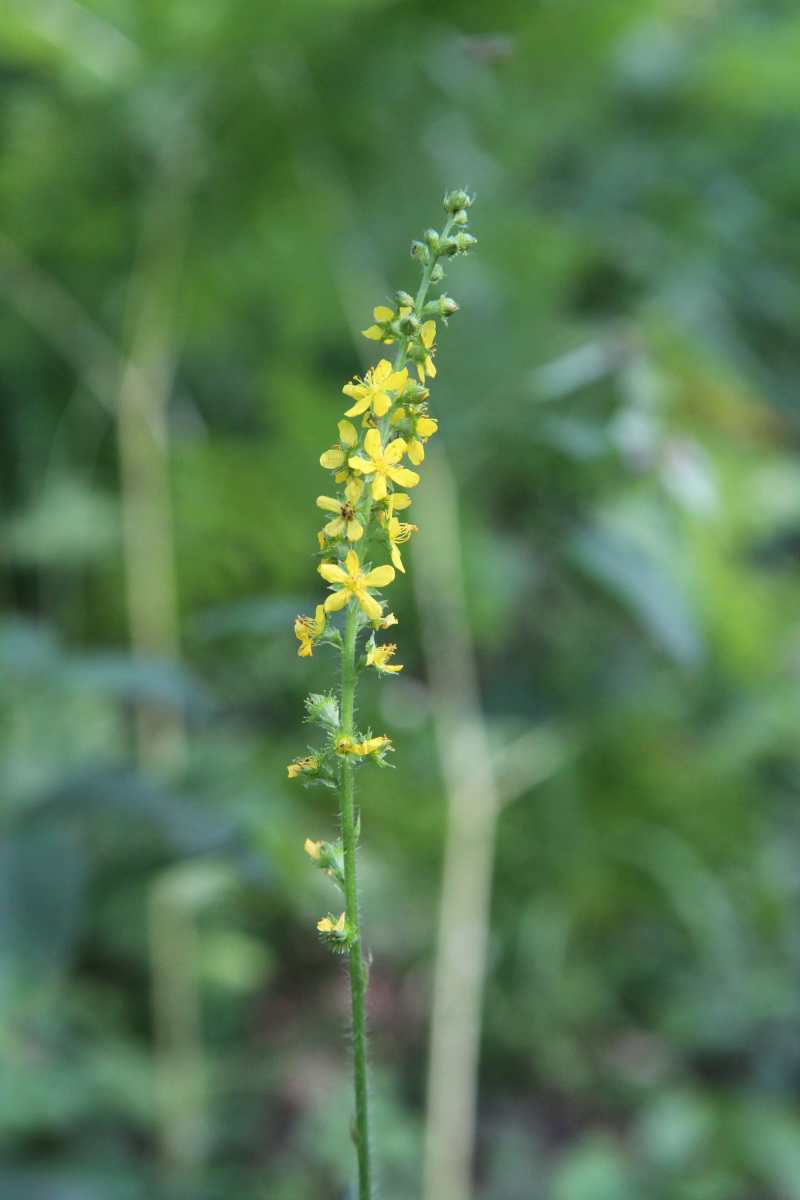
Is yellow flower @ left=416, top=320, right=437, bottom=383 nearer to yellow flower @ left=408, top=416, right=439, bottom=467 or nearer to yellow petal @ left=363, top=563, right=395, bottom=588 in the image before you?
yellow flower @ left=408, top=416, right=439, bottom=467

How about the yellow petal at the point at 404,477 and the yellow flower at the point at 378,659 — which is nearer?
the yellow petal at the point at 404,477

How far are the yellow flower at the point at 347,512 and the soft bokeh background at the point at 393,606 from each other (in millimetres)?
1108

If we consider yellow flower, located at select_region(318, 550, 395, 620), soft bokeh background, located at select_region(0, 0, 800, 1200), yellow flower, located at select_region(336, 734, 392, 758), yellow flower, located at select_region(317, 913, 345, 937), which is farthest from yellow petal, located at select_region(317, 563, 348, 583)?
soft bokeh background, located at select_region(0, 0, 800, 1200)

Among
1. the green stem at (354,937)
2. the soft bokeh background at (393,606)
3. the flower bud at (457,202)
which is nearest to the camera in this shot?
the green stem at (354,937)

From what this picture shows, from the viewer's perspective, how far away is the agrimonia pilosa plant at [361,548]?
2.10 ft

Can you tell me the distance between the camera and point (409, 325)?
678 millimetres

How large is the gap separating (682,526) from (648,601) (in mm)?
839

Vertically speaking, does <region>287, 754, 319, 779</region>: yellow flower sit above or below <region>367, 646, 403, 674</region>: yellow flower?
below

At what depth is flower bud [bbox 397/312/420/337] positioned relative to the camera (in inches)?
26.5

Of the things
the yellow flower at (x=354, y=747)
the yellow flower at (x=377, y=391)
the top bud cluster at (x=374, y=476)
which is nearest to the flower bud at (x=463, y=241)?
the top bud cluster at (x=374, y=476)

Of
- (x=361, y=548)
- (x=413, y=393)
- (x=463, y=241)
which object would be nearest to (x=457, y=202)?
(x=463, y=241)

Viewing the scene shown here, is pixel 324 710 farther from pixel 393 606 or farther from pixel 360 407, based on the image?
pixel 393 606

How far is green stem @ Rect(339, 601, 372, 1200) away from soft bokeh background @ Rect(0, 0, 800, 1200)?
116 centimetres

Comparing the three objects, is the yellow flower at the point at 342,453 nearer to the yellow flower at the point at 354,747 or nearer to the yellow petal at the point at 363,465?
the yellow petal at the point at 363,465
